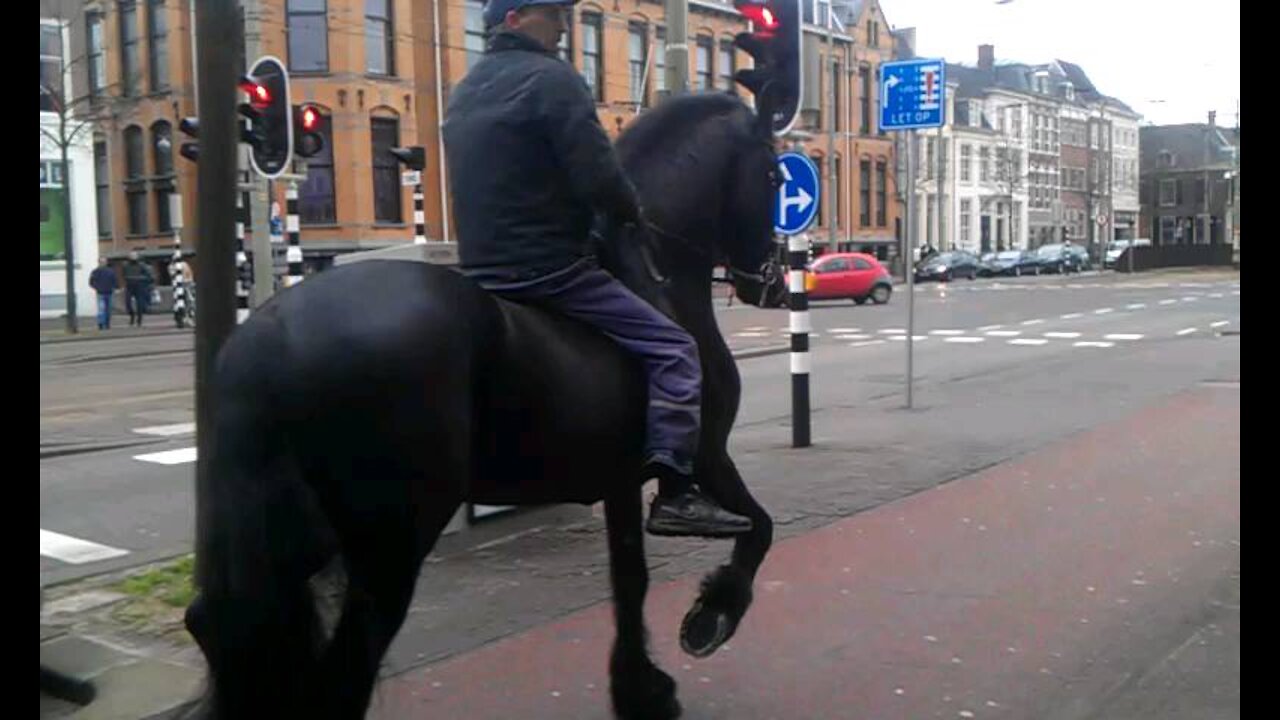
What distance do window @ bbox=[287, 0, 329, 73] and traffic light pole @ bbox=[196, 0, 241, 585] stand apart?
111 feet

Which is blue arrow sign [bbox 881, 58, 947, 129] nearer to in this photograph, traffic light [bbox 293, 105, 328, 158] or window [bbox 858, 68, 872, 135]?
traffic light [bbox 293, 105, 328, 158]

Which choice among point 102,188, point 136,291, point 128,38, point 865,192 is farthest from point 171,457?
point 865,192

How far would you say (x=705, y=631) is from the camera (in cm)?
425

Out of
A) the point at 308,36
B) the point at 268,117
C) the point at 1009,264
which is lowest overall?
the point at 1009,264

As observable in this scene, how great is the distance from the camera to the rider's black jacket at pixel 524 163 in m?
3.47

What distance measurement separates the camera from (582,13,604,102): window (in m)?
43.4

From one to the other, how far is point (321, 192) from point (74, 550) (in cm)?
3190

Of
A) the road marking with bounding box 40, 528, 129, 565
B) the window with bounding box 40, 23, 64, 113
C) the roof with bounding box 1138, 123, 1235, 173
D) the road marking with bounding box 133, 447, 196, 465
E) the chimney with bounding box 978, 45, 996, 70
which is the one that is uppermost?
the chimney with bounding box 978, 45, 996, 70

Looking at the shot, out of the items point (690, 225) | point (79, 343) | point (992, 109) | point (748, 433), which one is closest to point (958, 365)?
point (748, 433)

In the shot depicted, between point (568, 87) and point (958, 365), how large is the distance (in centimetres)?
1497

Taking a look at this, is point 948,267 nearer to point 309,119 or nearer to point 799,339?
point 309,119

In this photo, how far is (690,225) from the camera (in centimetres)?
432

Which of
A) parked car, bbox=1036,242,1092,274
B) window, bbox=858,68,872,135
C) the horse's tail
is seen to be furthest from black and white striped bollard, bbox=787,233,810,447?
parked car, bbox=1036,242,1092,274
